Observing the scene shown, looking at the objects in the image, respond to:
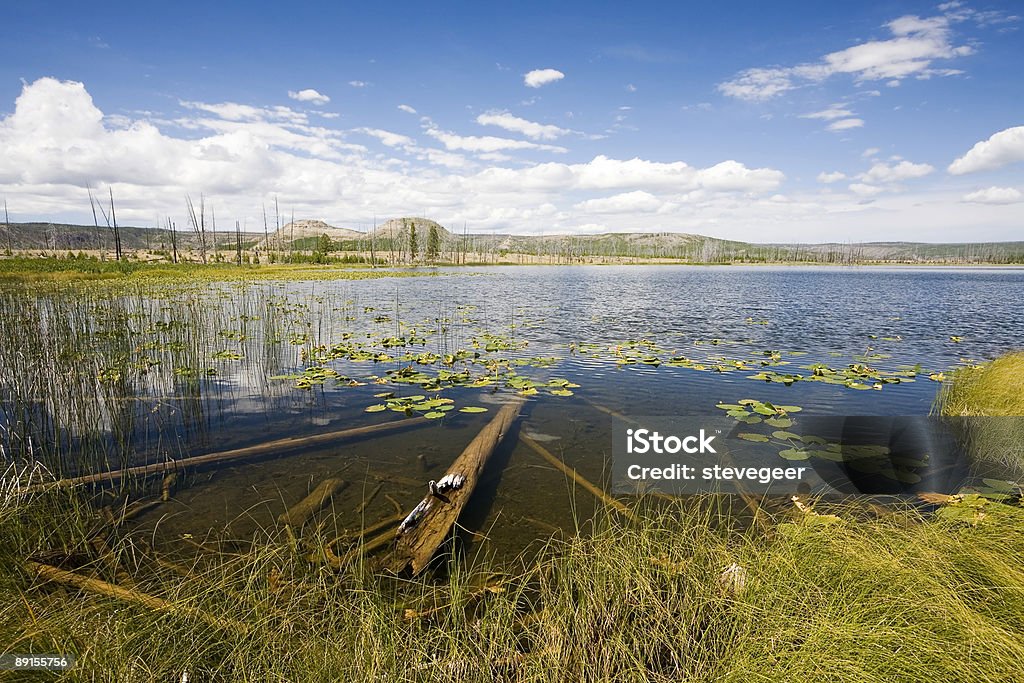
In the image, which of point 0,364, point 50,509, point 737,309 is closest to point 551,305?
point 737,309

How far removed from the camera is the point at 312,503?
5.10 metres

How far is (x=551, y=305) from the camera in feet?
85.6

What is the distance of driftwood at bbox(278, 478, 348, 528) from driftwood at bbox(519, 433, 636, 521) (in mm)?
2567

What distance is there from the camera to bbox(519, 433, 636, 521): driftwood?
16.0ft

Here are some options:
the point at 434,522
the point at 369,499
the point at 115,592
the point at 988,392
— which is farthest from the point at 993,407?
the point at 115,592

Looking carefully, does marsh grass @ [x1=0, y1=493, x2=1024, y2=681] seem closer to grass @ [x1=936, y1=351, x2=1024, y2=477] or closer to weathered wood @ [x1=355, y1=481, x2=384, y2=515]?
weathered wood @ [x1=355, y1=481, x2=384, y2=515]

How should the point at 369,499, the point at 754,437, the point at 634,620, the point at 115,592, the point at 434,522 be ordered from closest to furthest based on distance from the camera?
1. the point at 634,620
2. the point at 115,592
3. the point at 434,522
4. the point at 369,499
5. the point at 754,437

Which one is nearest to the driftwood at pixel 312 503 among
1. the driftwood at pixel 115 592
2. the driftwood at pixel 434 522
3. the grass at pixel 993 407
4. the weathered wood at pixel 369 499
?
the weathered wood at pixel 369 499

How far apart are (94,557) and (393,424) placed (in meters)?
3.83

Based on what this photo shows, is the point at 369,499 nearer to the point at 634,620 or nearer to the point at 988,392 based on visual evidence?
the point at 634,620

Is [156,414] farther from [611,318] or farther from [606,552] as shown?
[611,318]

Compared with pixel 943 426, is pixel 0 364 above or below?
above

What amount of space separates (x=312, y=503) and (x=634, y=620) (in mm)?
3558

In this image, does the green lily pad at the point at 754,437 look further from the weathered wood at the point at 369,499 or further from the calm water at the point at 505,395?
the weathered wood at the point at 369,499
